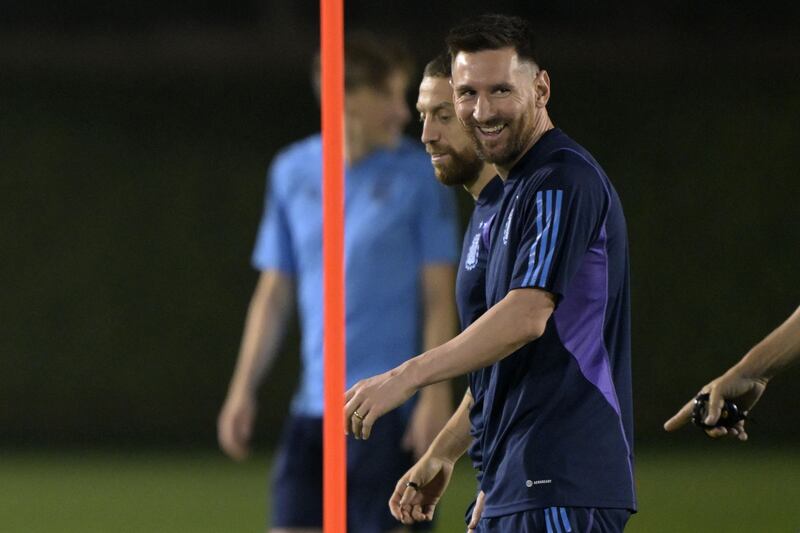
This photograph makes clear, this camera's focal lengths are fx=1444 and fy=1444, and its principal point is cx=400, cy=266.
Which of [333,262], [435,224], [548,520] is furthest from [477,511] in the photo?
[435,224]

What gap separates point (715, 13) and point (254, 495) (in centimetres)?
572

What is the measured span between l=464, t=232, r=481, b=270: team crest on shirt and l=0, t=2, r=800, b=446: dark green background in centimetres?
787

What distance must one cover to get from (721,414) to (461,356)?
0.80 meters

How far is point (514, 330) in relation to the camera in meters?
2.36

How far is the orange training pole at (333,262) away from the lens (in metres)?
2.28

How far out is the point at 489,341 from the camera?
2.35 m

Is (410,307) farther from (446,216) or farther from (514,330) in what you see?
(514,330)

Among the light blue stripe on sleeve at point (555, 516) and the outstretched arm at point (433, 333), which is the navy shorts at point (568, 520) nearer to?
the light blue stripe on sleeve at point (555, 516)

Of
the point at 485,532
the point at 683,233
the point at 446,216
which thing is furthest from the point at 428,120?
the point at 683,233

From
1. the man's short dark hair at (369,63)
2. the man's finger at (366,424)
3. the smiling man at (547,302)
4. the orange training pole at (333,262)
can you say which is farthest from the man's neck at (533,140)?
the man's short dark hair at (369,63)

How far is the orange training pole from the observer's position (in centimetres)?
228

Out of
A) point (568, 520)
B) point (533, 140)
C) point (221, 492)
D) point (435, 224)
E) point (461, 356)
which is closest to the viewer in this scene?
point (461, 356)

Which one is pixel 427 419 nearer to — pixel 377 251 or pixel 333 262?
pixel 377 251

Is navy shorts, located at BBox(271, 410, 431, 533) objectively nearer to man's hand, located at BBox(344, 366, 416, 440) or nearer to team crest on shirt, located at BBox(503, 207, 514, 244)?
team crest on shirt, located at BBox(503, 207, 514, 244)
